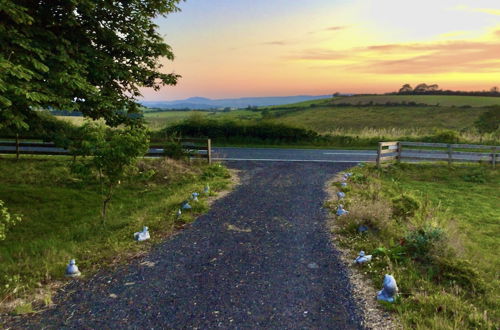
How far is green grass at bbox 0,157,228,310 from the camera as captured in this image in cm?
667

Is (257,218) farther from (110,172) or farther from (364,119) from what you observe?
(364,119)

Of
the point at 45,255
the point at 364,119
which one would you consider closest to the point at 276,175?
the point at 45,255

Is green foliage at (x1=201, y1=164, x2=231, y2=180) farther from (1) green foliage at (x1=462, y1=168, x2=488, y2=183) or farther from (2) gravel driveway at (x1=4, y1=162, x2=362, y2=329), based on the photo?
(1) green foliage at (x1=462, y1=168, x2=488, y2=183)

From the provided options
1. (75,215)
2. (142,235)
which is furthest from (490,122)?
(75,215)

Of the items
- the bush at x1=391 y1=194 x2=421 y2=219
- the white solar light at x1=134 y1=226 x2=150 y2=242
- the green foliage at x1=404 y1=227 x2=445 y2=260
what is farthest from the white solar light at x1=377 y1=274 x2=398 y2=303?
the white solar light at x1=134 y1=226 x2=150 y2=242

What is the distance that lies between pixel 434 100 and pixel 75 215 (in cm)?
7171

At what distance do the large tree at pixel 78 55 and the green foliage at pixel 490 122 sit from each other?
26.2 metres

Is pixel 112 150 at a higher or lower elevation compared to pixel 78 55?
lower

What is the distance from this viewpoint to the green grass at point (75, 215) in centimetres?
667

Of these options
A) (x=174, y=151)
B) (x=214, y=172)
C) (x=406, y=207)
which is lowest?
(x=406, y=207)

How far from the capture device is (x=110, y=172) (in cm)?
883

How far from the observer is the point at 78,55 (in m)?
9.74

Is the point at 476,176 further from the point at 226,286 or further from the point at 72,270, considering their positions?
the point at 72,270

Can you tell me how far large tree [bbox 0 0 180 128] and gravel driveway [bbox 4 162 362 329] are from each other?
4.47m
